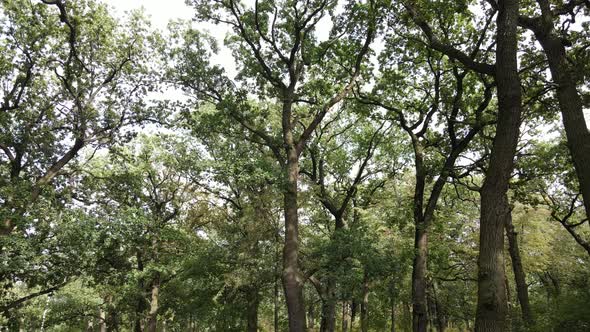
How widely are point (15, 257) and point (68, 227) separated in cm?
161

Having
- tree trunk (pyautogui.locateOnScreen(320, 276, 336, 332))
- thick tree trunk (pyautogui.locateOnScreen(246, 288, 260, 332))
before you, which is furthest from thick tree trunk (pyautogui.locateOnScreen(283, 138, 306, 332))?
thick tree trunk (pyautogui.locateOnScreen(246, 288, 260, 332))

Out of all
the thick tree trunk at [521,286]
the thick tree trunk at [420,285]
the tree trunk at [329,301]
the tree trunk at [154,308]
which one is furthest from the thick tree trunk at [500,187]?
the tree trunk at [154,308]

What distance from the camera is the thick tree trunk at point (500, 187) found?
5.32 metres

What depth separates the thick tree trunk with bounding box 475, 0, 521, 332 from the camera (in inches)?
210

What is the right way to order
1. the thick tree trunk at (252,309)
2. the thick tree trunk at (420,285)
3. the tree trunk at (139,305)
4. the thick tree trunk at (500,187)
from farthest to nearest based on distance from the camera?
the tree trunk at (139,305), the thick tree trunk at (252,309), the thick tree trunk at (420,285), the thick tree trunk at (500,187)

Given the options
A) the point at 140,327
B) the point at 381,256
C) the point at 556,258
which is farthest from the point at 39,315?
the point at 556,258

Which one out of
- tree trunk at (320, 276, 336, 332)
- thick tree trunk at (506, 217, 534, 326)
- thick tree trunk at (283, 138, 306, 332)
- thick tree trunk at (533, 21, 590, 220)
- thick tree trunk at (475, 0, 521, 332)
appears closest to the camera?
thick tree trunk at (475, 0, 521, 332)

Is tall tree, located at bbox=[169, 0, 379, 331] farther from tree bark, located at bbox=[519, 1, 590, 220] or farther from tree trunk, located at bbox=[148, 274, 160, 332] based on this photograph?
tree trunk, located at bbox=[148, 274, 160, 332]

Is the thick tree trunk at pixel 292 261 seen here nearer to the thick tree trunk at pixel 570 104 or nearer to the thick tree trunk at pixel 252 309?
the thick tree trunk at pixel 570 104

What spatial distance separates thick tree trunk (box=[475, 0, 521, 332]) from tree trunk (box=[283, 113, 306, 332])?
18.3 ft

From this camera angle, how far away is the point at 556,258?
81.2ft

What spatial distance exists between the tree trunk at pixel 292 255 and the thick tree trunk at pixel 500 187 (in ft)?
18.3

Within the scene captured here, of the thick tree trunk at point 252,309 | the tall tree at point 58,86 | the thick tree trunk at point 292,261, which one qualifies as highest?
the tall tree at point 58,86

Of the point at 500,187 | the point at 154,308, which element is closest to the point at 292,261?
the point at 500,187
